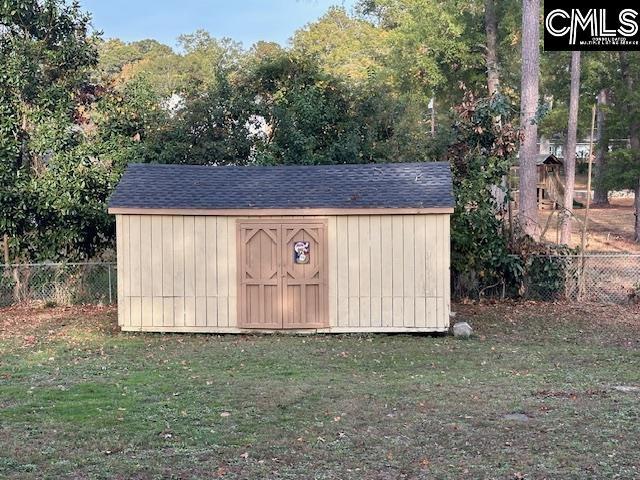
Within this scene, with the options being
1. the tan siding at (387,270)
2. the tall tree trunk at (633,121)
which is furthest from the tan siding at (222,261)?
the tall tree trunk at (633,121)

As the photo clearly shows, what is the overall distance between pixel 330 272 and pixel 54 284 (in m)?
5.53

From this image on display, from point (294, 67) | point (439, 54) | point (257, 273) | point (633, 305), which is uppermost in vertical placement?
point (439, 54)

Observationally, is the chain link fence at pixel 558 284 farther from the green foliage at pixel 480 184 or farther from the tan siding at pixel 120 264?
the tan siding at pixel 120 264

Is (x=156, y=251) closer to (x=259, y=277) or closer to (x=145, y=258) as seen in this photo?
(x=145, y=258)

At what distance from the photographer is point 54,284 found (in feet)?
46.4

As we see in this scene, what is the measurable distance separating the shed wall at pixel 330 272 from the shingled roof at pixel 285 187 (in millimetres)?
226

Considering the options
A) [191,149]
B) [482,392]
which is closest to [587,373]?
[482,392]

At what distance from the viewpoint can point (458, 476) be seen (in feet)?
17.5

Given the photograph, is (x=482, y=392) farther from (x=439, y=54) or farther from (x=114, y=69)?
(x=114, y=69)

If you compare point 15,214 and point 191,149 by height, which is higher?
point 191,149

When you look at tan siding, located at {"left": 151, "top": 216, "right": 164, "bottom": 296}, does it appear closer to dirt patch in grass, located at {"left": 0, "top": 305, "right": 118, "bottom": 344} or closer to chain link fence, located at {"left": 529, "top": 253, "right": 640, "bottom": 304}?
dirt patch in grass, located at {"left": 0, "top": 305, "right": 118, "bottom": 344}

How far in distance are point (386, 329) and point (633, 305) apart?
508 centimetres

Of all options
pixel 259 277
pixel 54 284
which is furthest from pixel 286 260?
pixel 54 284

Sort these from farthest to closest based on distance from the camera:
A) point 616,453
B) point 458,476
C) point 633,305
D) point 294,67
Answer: point 294,67
point 633,305
point 616,453
point 458,476
